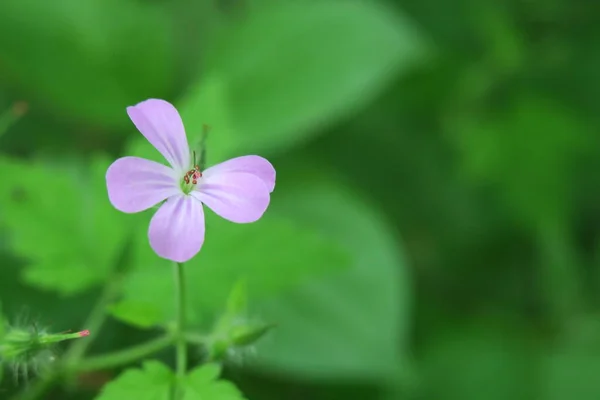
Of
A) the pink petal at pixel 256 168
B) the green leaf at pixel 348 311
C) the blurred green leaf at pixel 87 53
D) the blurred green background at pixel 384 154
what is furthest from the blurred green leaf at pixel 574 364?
the pink petal at pixel 256 168

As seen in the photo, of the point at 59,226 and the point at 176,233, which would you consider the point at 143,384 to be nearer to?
the point at 176,233

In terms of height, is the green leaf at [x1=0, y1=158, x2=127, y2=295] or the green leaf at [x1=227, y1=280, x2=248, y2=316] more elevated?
the green leaf at [x1=0, y1=158, x2=127, y2=295]

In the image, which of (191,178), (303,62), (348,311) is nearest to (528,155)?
(303,62)

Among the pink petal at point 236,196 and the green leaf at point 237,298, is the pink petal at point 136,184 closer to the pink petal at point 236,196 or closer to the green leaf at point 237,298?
the pink petal at point 236,196

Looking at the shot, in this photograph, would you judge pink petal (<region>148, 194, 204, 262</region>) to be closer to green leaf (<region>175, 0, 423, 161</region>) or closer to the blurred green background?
the blurred green background

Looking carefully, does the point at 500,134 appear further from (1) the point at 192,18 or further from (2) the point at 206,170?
(2) the point at 206,170

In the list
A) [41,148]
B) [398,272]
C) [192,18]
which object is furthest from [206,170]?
[192,18]

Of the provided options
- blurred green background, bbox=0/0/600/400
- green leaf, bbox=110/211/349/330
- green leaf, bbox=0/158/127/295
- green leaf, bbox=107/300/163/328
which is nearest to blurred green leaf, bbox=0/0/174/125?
blurred green background, bbox=0/0/600/400
